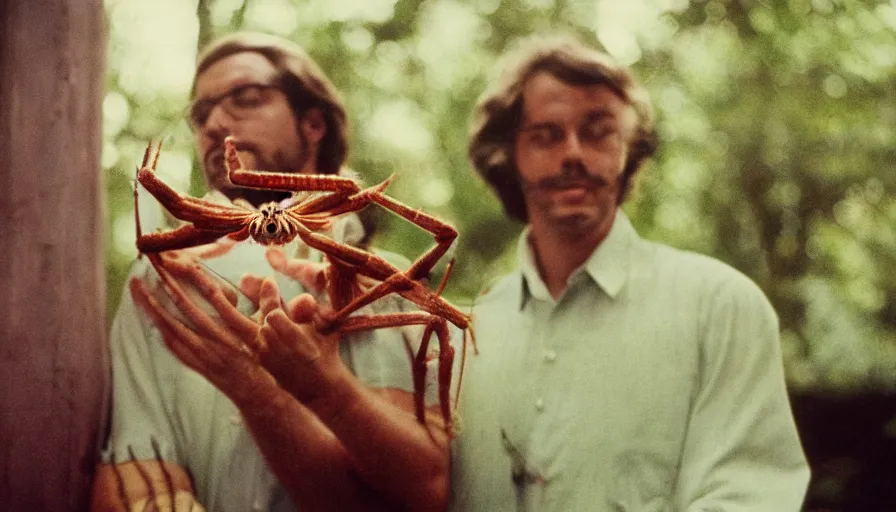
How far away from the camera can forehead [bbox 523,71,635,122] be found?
217 centimetres

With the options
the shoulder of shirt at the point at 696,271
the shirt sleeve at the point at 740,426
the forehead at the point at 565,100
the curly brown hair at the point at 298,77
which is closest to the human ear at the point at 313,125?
the curly brown hair at the point at 298,77

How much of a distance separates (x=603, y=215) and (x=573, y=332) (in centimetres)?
28

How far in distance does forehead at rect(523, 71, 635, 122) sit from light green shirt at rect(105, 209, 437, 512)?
50 centimetres

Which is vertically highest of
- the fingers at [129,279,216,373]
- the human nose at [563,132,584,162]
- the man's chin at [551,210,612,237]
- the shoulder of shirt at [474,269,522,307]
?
the human nose at [563,132,584,162]

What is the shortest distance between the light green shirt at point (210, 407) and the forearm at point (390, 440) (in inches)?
2.1

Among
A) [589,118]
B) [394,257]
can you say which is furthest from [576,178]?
[394,257]

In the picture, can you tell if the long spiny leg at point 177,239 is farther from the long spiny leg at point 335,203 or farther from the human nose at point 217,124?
the human nose at point 217,124

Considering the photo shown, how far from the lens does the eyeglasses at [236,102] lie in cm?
214

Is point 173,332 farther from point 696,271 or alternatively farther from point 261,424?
point 696,271

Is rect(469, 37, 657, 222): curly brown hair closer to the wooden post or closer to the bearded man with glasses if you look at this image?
the bearded man with glasses

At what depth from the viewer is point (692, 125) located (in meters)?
2.26

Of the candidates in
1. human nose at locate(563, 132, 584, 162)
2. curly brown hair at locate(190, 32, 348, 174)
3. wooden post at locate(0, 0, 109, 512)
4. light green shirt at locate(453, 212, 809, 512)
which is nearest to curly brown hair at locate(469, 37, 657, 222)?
human nose at locate(563, 132, 584, 162)

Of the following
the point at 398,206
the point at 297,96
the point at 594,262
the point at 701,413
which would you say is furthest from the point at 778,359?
the point at 297,96

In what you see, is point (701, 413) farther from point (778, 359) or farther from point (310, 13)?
point (310, 13)
